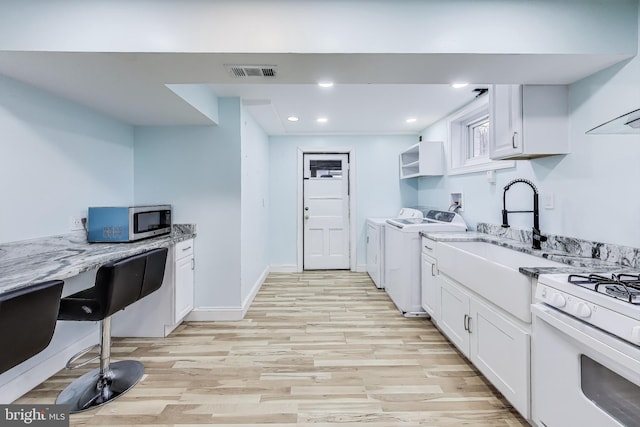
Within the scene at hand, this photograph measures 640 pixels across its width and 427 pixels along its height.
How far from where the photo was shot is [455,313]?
85.8 inches

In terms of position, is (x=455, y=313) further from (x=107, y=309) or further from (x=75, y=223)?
(x=75, y=223)

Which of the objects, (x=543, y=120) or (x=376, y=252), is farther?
(x=376, y=252)

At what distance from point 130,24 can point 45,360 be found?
217 centimetres

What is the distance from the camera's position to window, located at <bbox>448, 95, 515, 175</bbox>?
2.99 metres

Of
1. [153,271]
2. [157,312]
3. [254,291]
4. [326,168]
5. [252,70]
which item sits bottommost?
[254,291]

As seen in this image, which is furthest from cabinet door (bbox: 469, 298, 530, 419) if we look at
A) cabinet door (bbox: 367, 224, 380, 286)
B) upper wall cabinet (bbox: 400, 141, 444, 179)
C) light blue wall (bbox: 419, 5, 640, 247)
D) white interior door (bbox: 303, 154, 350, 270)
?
white interior door (bbox: 303, 154, 350, 270)

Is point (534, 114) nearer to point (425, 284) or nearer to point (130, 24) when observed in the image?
point (425, 284)

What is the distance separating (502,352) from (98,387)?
2403 mm

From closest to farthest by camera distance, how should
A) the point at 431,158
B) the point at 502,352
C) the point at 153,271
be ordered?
the point at 502,352
the point at 153,271
the point at 431,158

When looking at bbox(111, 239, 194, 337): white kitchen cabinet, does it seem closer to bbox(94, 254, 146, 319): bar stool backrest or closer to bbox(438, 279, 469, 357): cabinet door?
bbox(94, 254, 146, 319): bar stool backrest

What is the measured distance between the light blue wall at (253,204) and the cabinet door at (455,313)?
6.24 ft

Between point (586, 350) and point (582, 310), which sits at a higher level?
point (582, 310)

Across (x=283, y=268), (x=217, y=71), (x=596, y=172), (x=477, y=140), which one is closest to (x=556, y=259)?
(x=596, y=172)

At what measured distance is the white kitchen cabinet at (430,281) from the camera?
2561 mm
